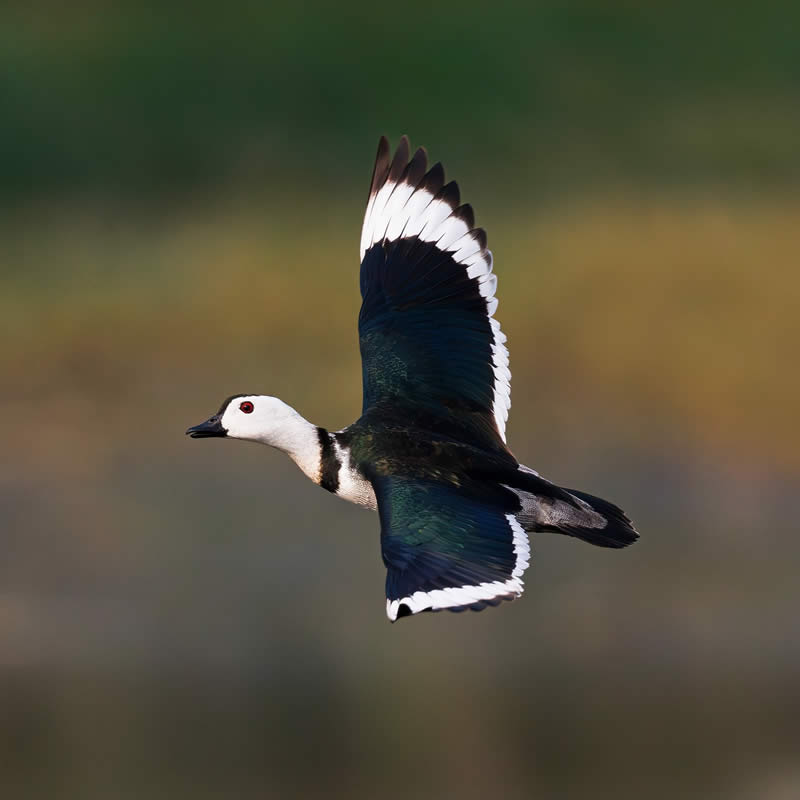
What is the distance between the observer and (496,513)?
7016mm

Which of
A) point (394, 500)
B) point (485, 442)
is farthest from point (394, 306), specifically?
point (394, 500)

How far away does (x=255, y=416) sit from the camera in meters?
7.73

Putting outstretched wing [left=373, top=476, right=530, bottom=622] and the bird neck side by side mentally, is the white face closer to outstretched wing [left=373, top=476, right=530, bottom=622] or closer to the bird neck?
the bird neck

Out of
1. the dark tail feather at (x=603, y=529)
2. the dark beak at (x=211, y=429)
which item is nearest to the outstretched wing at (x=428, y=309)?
the dark tail feather at (x=603, y=529)

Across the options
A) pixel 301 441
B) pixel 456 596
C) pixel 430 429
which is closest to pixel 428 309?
pixel 430 429

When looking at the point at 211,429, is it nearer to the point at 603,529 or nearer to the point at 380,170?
the point at 380,170

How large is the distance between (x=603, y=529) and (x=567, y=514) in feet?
0.62

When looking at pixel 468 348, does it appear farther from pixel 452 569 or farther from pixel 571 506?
pixel 452 569

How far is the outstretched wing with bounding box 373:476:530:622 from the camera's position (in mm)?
6305

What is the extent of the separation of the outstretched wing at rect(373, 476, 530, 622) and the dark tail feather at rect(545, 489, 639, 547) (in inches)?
14.8

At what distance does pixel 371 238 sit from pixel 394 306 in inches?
18.9

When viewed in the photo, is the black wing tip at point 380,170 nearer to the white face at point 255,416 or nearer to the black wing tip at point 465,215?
the black wing tip at point 465,215

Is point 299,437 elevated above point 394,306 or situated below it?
below

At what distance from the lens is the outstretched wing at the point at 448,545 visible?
20.7 ft
